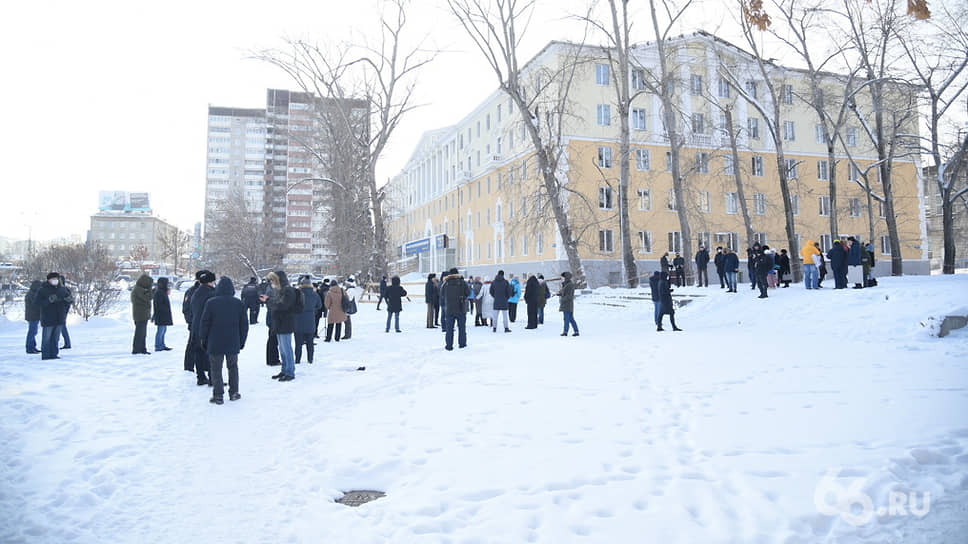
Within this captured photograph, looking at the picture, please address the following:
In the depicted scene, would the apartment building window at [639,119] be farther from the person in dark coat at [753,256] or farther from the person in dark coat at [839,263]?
the person in dark coat at [839,263]

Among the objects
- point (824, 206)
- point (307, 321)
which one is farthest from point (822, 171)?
point (307, 321)

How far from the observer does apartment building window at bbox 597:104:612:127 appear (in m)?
38.5

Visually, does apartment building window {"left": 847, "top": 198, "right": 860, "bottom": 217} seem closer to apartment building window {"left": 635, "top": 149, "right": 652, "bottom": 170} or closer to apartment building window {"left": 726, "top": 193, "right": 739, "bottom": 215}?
apartment building window {"left": 726, "top": 193, "right": 739, "bottom": 215}

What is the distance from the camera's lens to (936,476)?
4180 mm

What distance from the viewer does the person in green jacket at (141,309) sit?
1180cm

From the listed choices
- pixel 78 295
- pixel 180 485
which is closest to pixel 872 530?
pixel 180 485

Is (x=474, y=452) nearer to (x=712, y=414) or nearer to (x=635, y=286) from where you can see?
(x=712, y=414)

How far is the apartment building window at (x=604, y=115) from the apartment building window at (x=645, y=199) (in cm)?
539

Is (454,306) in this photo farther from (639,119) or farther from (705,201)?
(705,201)

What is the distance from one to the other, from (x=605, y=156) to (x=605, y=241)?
20.6 feet

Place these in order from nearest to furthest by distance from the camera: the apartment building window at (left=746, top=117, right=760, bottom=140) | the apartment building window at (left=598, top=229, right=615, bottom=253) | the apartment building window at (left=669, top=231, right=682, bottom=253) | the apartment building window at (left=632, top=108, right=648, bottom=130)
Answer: the apartment building window at (left=598, top=229, right=615, bottom=253) < the apartment building window at (left=632, top=108, right=648, bottom=130) < the apartment building window at (left=669, top=231, right=682, bottom=253) < the apartment building window at (left=746, top=117, right=760, bottom=140)

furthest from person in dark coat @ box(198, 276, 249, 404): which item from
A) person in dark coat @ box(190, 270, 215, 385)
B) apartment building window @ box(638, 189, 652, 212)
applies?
apartment building window @ box(638, 189, 652, 212)

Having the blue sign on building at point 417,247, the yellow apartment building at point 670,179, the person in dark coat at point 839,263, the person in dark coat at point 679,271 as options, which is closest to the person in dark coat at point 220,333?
the person in dark coat at point 839,263

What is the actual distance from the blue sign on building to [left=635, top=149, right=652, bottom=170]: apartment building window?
93.6ft
